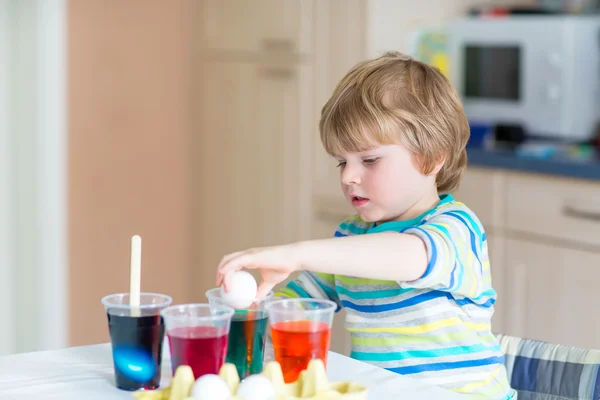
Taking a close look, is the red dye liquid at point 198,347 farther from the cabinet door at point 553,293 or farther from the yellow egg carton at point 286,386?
the cabinet door at point 553,293

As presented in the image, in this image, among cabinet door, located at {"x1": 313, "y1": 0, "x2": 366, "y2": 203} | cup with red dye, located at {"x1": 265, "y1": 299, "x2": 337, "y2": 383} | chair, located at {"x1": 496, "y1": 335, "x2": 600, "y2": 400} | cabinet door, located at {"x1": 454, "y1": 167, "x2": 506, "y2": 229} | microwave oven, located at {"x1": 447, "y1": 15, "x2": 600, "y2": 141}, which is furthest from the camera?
cabinet door, located at {"x1": 313, "y1": 0, "x2": 366, "y2": 203}

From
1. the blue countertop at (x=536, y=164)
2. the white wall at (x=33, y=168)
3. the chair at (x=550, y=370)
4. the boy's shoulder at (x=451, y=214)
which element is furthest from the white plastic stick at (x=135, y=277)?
Answer: the white wall at (x=33, y=168)

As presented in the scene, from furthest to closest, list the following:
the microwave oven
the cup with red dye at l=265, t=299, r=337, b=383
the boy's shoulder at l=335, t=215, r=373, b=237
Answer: the microwave oven → the boy's shoulder at l=335, t=215, r=373, b=237 → the cup with red dye at l=265, t=299, r=337, b=383

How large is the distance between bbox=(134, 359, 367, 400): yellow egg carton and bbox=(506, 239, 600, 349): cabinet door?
1.53 metres

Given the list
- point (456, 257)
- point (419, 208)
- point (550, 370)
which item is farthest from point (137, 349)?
point (550, 370)

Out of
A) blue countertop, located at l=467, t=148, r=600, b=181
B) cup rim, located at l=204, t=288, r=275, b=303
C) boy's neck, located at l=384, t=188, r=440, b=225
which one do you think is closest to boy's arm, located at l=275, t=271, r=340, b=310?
boy's neck, located at l=384, t=188, r=440, b=225

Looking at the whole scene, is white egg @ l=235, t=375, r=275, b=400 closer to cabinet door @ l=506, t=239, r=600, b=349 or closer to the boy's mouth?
the boy's mouth

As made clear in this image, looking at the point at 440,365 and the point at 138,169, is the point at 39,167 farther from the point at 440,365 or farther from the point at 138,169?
the point at 440,365

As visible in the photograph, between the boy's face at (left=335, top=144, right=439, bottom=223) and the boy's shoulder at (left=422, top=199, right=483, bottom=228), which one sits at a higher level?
the boy's face at (left=335, top=144, right=439, bottom=223)

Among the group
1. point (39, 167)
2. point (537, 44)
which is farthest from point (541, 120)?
point (39, 167)

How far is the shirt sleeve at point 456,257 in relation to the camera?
3.87 feet

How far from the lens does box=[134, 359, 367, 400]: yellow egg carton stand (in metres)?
0.97

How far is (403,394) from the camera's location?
3.49ft

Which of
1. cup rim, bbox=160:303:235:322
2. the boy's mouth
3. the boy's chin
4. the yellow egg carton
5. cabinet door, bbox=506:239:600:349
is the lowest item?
cabinet door, bbox=506:239:600:349
